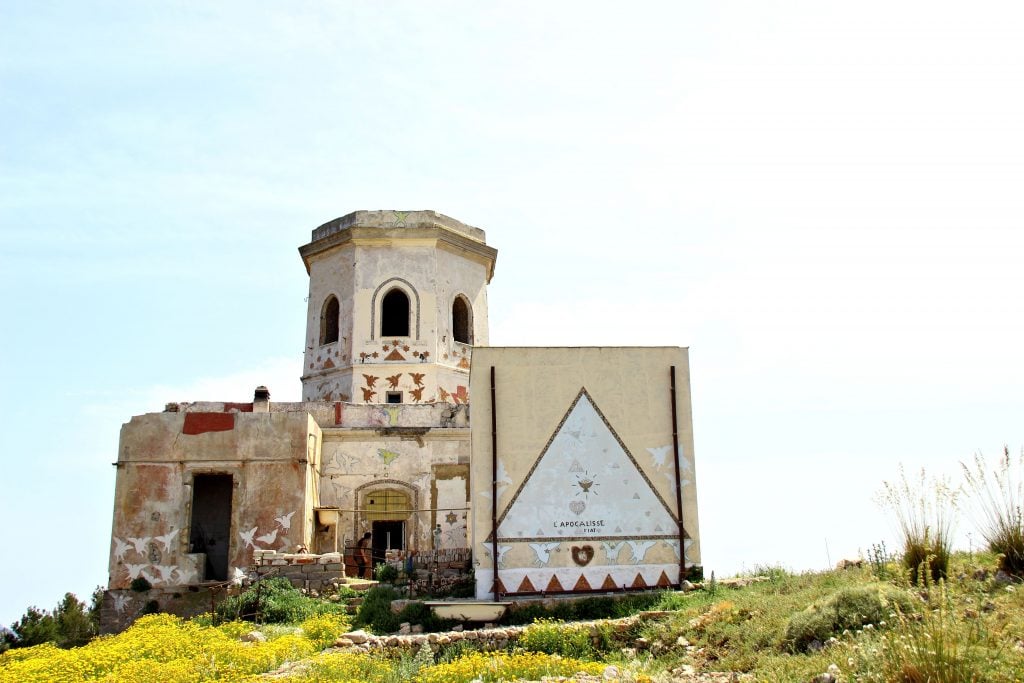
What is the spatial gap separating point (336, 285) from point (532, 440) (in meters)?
11.5

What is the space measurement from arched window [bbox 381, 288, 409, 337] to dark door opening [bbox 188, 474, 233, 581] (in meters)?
6.12

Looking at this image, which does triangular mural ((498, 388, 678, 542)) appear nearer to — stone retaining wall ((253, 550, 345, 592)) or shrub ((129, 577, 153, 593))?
stone retaining wall ((253, 550, 345, 592))

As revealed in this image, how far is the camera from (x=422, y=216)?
26.9 m

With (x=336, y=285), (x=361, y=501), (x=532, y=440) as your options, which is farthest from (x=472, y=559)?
(x=336, y=285)

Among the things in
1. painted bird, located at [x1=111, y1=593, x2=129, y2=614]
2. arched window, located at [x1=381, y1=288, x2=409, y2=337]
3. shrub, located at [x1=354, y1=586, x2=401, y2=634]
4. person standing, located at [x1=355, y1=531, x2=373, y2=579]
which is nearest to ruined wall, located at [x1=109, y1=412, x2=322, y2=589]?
painted bird, located at [x1=111, y1=593, x2=129, y2=614]

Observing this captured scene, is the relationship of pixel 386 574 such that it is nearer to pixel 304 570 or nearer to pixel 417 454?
pixel 304 570

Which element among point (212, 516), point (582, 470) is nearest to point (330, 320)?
point (212, 516)

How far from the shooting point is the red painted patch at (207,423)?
71.3 feet

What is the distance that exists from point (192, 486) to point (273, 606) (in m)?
5.81

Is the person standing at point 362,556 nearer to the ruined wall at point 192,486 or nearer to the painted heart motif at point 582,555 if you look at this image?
the ruined wall at point 192,486

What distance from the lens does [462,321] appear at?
27.6 meters

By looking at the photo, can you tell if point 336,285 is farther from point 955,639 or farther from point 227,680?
point 955,639

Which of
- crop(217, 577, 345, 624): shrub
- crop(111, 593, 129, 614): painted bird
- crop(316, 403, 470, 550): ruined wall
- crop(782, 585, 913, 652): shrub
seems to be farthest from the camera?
crop(316, 403, 470, 550): ruined wall

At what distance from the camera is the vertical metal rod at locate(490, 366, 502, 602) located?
16859mm
